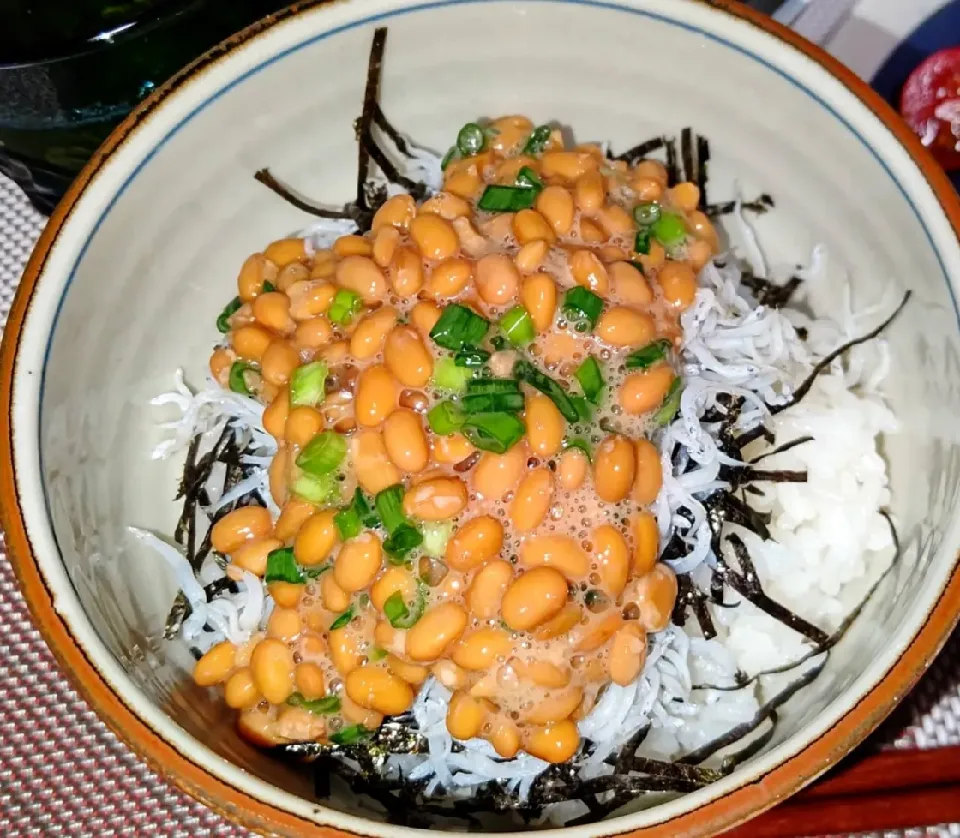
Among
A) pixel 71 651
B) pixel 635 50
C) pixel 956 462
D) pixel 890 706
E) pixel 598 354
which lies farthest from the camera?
pixel 635 50

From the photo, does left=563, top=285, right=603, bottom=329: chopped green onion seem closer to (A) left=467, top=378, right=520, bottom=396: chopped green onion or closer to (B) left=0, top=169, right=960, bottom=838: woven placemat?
(A) left=467, top=378, right=520, bottom=396: chopped green onion

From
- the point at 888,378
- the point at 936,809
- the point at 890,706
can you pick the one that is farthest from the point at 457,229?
the point at 936,809

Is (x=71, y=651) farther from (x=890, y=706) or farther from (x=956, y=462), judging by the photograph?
(x=956, y=462)

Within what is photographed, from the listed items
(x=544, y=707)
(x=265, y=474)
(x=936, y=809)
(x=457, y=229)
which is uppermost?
(x=457, y=229)

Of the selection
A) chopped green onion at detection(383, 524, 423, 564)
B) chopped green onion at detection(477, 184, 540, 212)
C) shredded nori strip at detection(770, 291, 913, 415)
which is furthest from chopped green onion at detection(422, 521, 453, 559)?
shredded nori strip at detection(770, 291, 913, 415)

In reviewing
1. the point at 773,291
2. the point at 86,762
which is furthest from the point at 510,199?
the point at 86,762

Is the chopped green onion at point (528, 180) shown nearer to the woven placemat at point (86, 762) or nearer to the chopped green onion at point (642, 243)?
→ the chopped green onion at point (642, 243)
